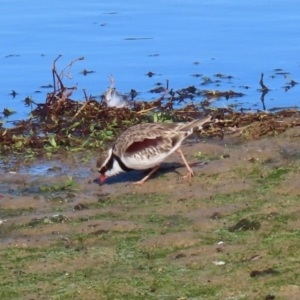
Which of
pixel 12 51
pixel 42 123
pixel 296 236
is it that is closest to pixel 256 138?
pixel 42 123

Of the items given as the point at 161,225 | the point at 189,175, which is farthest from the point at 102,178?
the point at 161,225

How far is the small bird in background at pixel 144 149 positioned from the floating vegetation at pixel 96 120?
1430 mm

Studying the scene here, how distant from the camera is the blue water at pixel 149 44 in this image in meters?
14.2

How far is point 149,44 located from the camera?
16.1 m

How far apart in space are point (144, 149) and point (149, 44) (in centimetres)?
683

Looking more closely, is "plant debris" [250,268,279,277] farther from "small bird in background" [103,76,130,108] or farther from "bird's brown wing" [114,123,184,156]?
"small bird in background" [103,76,130,108]

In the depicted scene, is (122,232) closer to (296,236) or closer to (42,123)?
(296,236)

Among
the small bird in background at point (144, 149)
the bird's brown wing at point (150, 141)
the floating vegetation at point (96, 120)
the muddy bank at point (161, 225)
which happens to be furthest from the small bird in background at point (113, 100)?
the bird's brown wing at point (150, 141)

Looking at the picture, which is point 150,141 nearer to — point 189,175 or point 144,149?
point 144,149

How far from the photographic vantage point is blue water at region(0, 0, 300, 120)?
14172 millimetres

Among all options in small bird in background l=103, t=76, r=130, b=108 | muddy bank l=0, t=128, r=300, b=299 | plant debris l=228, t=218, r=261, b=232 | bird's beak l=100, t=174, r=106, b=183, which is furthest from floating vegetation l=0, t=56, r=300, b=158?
plant debris l=228, t=218, r=261, b=232

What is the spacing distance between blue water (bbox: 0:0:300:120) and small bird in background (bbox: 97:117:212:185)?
11.3 ft

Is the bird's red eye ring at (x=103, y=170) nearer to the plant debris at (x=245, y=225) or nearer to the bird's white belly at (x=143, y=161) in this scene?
the bird's white belly at (x=143, y=161)

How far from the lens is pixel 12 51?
15.7 meters
